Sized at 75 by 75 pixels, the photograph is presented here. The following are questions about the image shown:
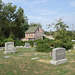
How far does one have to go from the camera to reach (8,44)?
48.3 feet

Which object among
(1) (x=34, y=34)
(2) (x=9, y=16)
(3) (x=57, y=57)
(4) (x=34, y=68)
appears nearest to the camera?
(4) (x=34, y=68)

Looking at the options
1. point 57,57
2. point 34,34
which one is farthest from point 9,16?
point 57,57

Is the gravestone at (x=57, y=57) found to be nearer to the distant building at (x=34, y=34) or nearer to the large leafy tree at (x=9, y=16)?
the large leafy tree at (x=9, y=16)

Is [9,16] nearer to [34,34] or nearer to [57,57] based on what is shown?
[34,34]

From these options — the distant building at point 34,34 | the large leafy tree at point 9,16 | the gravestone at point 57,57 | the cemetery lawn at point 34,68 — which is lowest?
the cemetery lawn at point 34,68

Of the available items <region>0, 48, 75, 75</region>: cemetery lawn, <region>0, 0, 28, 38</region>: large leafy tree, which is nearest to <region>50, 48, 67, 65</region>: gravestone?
<region>0, 48, 75, 75</region>: cemetery lawn

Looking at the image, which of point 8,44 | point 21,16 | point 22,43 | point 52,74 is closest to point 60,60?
point 52,74

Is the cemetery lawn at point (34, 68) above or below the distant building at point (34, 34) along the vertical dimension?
below

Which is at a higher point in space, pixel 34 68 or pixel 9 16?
pixel 9 16

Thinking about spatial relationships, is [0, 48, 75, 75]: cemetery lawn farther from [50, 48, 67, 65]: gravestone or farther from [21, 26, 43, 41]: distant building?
[21, 26, 43, 41]: distant building

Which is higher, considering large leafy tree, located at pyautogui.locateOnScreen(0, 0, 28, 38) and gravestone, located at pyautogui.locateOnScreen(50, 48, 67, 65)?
large leafy tree, located at pyautogui.locateOnScreen(0, 0, 28, 38)

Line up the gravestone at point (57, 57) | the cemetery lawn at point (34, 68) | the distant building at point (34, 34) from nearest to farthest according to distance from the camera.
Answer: the cemetery lawn at point (34, 68), the gravestone at point (57, 57), the distant building at point (34, 34)

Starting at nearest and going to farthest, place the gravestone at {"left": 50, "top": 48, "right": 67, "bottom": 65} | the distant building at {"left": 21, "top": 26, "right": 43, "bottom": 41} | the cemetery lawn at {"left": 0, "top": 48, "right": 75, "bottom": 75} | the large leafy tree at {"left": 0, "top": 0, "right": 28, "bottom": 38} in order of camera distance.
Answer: the cemetery lawn at {"left": 0, "top": 48, "right": 75, "bottom": 75} < the gravestone at {"left": 50, "top": 48, "right": 67, "bottom": 65} < the large leafy tree at {"left": 0, "top": 0, "right": 28, "bottom": 38} < the distant building at {"left": 21, "top": 26, "right": 43, "bottom": 41}

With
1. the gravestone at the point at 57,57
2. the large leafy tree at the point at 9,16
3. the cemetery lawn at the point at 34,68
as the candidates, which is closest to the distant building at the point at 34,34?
the large leafy tree at the point at 9,16
